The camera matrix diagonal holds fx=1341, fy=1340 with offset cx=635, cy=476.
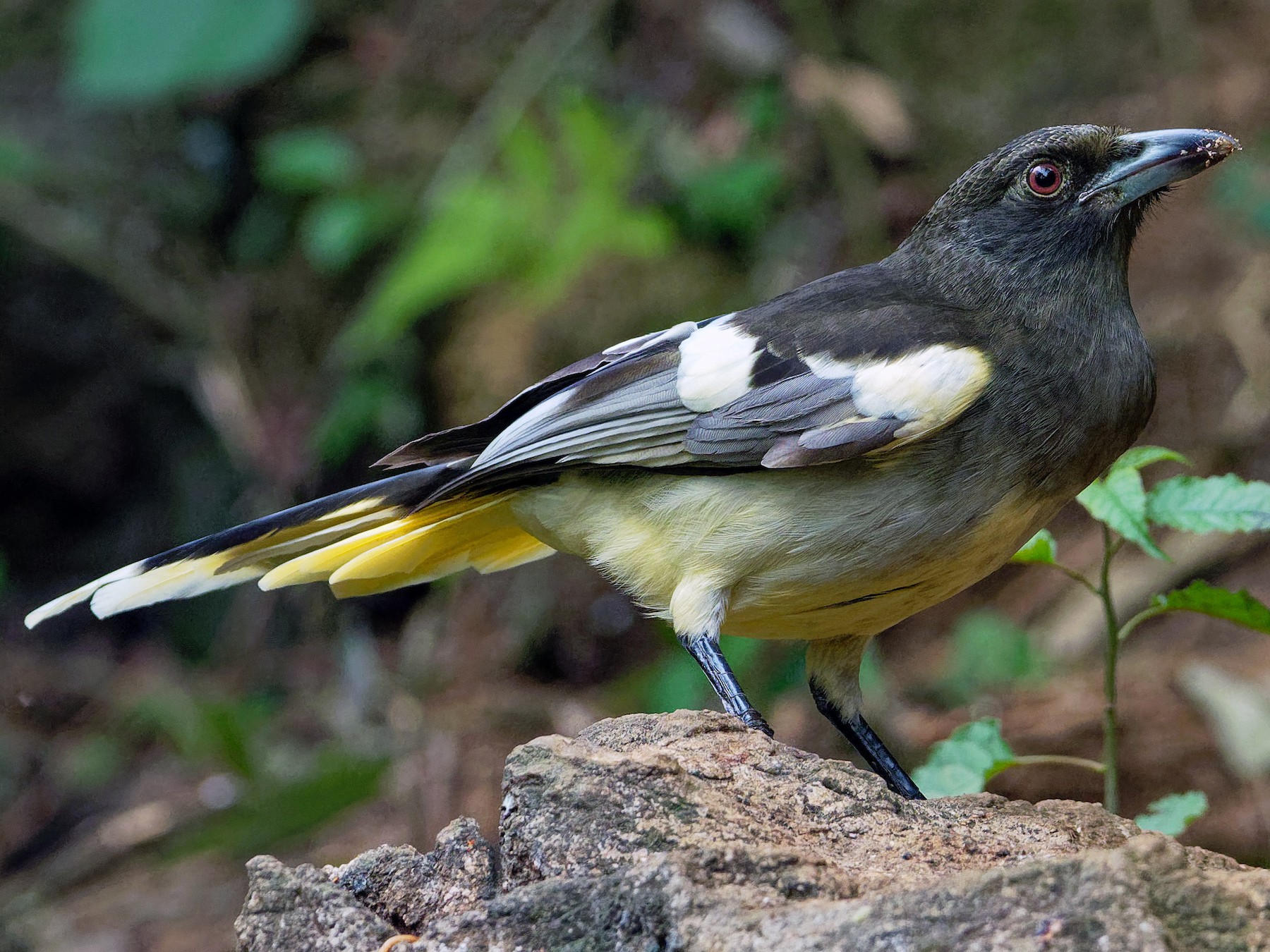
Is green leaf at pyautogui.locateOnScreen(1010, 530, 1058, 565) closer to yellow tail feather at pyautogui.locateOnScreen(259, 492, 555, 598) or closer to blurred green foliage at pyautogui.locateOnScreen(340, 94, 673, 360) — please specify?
yellow tail feather at pyautogui.locateOnScreen(259, 492, 555, 598)

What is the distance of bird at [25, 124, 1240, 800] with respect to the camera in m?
3.28

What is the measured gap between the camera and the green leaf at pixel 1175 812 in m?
3.01

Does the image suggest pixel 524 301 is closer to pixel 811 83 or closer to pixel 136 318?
pixel 811 83

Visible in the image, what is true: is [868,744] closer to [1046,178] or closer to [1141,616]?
[1141,616]

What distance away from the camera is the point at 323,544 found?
3.98 m

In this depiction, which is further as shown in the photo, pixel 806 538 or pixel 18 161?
pixel 18 161

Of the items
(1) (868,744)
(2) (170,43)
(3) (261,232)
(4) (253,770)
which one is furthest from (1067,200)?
(3) (261,232)

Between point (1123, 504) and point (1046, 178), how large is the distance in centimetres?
111

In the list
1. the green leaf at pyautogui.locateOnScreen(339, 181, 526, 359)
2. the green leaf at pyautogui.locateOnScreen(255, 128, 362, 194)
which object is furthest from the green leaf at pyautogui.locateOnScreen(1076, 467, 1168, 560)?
the green leaf at pyautogui.locateOnScreen(255, 128, 362, 194)

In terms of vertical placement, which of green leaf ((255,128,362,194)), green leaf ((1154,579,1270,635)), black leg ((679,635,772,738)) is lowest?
green leaf ((1154,579,1270,635))

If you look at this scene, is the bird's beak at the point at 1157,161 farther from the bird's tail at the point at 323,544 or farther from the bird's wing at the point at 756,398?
the bird's tail at the point at 323,544

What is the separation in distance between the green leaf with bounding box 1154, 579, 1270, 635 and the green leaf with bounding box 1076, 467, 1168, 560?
0.10 metres

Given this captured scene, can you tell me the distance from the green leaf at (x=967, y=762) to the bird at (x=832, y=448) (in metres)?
0.39

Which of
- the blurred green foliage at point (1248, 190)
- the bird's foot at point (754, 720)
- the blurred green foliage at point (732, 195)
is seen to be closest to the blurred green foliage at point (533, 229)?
the blurred green foliage at point (732, 195)
